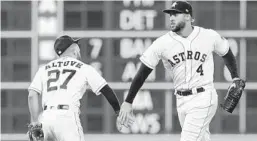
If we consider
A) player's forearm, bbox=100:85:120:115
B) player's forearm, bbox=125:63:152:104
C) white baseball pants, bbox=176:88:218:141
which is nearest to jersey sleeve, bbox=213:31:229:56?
white baseball pants, bbox=176:88:218:141

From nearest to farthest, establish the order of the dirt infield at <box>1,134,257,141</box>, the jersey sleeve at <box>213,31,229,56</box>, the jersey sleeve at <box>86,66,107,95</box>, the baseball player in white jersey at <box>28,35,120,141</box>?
the baseball player in white jersey at <box>28,35,120,141</box>, the jersey sleeve at <box>86,66,107,95</box>, the jersey sleeve at <box>213,31,229,56</box>, the dirt infield at <box>1,134,257,141</box>

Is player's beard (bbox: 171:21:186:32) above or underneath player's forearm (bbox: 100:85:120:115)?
above

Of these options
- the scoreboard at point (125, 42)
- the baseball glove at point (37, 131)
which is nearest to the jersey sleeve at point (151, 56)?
the baseball glove at point (37, 131)

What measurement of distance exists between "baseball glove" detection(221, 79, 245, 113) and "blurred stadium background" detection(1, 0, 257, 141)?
8.10 metres

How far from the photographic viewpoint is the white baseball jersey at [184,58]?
800 cm

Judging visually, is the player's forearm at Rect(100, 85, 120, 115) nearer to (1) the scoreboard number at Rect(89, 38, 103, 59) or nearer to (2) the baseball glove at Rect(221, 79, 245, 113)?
(2) the baseball glove at Rect(221, 79, 245, 113)

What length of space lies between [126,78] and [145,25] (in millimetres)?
1016

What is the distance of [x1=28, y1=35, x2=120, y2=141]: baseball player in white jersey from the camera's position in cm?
786

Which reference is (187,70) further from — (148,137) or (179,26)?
(148,137)

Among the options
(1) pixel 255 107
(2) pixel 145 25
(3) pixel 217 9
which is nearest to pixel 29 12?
(2) pixel 145 25

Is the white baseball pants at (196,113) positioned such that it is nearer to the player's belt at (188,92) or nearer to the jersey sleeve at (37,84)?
the player's belt at (188,92)

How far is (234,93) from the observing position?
8.33 metres

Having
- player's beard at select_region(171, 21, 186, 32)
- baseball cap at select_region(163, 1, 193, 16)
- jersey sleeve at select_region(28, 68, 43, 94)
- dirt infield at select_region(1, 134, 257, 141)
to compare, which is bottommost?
dirt infield at select_region(1, 134, 257, 141)

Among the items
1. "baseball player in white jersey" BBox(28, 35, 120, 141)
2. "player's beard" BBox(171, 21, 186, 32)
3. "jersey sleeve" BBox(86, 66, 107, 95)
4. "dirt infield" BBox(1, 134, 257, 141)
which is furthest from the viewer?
"dirt infield" BBox(1, 134, 257, 141)
